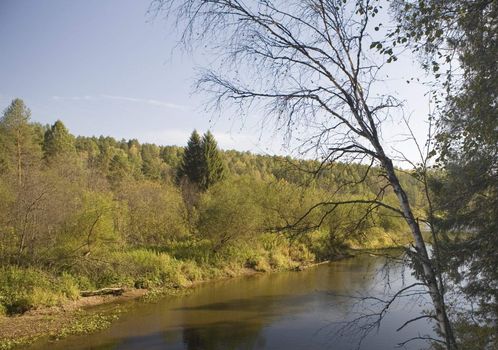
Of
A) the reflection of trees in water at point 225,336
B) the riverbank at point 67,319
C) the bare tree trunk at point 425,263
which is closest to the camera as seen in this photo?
the bare tree trunk at point 425,263

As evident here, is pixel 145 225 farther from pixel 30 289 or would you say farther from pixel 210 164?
pixel 30 289

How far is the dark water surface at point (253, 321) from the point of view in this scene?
41.2 ft

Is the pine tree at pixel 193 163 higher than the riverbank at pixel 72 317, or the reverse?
the pine tree at pixel 193 163

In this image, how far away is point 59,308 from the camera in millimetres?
16094

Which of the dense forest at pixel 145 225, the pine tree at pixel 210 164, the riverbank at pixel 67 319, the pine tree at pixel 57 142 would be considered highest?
the pine tree at pixel 57 142

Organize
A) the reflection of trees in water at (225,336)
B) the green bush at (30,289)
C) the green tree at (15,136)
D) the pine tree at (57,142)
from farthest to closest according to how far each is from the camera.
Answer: the pine tree at (57,142)
the green tree at (15,136)
the green bush at (30,289)
the reflection of trees in water at (225,336)

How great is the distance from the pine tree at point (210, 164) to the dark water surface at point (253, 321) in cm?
1721

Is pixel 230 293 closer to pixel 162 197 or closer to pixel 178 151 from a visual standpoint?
pixel 162 197

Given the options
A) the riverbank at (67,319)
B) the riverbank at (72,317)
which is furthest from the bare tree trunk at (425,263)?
the riverbank at (67,319)

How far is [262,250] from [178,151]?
7006 centimetres

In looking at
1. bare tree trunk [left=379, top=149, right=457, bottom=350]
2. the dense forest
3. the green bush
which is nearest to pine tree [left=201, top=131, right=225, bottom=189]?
the dense forest

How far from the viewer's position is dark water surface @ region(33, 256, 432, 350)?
41.2 feet

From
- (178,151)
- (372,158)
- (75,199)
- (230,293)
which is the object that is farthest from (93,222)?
(178,151)

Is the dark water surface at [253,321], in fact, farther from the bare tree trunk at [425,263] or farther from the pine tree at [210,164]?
the pine tree at [210,164]
